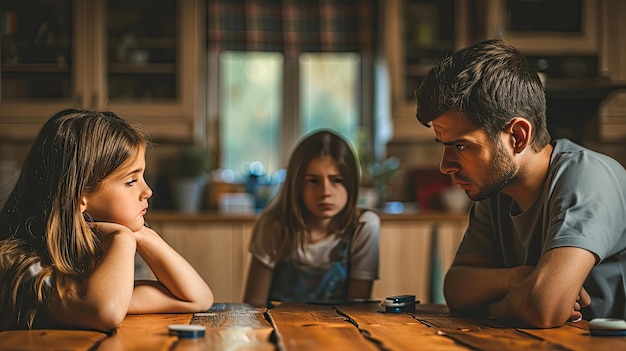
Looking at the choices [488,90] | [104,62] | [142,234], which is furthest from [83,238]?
[104,62]

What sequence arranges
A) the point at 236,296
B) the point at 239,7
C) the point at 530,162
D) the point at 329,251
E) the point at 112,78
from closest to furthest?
1. the point at 530,162
2. the point at 329,251
3. the point at 236,296
4. the point at 112,78
5. the point at 239,7

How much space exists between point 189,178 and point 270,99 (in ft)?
2.32

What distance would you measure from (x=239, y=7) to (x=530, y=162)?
292cm

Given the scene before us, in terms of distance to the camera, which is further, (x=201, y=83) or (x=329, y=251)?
(x=201, y=83)

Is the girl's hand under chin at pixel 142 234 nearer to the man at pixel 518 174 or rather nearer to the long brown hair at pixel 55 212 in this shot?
the long brown hair at pixel 55 212

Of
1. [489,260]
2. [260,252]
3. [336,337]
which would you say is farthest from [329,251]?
[336,337]

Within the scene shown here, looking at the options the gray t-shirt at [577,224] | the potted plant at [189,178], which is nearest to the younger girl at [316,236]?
the gray t-shirt at [577,224]

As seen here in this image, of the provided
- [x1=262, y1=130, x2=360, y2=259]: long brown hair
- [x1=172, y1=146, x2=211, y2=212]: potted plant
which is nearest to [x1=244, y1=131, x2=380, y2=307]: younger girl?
[x1=262, y1=130, x2=360, y2=259]: long brown hair

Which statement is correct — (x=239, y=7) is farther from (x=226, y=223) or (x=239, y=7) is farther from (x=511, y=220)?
(x=511, y=220)

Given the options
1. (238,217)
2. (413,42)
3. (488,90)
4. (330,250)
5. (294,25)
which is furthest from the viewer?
(294,25)

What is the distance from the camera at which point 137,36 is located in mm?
4117

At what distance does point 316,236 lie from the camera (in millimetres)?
2312

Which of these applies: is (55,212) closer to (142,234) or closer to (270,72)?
(142,234)

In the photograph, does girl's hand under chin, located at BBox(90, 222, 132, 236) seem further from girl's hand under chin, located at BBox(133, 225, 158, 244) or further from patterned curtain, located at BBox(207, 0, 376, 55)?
patterned curtain, located at BBox(207, 0, 376, 55)
